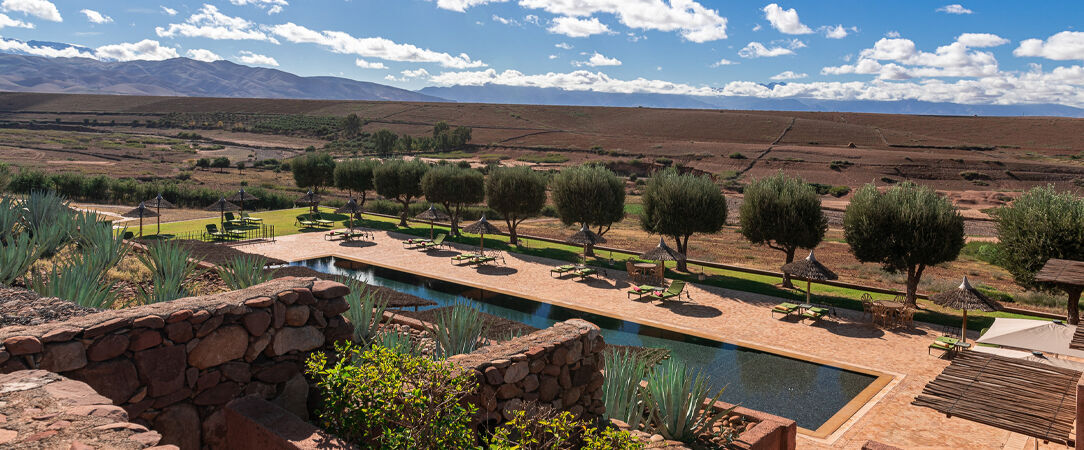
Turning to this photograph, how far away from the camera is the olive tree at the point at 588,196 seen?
28031 millimetres

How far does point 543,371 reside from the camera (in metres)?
6.80

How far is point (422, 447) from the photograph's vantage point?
4.86 metres

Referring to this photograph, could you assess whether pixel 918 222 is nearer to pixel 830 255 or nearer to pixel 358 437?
pixel 830 255

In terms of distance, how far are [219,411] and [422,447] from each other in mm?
2401

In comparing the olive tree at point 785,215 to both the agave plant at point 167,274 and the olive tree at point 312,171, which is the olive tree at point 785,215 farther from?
the olive tree at point 312,171

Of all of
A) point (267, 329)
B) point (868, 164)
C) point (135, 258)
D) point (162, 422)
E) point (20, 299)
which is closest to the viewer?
point (162, 422)

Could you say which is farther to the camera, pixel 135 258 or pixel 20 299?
pixel 135 258

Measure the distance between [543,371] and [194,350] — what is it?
3.35m

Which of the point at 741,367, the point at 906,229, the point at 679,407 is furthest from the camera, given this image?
the point at 906,229

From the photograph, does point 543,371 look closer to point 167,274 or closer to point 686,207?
point 167,274

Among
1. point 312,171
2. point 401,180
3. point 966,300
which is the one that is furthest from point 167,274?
point 312,171

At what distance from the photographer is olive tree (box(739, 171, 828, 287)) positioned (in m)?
Answer: 22.3

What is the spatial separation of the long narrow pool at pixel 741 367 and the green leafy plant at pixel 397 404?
7842mm

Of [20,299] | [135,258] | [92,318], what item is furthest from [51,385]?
[135,258]
